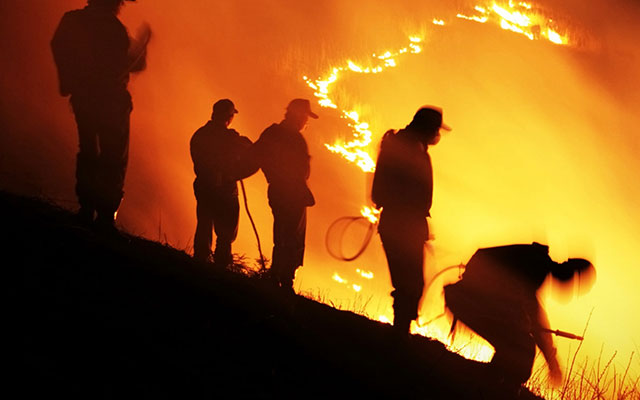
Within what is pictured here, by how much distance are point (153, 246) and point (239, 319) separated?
251cm

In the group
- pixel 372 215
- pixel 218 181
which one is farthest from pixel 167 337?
pixel 218 181

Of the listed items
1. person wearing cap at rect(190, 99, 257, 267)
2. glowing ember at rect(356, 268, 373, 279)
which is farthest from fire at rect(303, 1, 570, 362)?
person wearing cap at rect(190, 99, 257, 267)

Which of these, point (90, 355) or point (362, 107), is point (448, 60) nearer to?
point (362, 107)

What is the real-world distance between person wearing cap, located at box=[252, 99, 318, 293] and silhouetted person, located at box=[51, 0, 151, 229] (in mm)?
1884

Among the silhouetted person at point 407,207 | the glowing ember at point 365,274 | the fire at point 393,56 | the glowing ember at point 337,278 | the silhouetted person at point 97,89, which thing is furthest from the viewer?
the glowing ember at point 365,274

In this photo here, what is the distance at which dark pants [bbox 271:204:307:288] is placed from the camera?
28.6ft

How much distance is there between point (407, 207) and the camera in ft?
23.6

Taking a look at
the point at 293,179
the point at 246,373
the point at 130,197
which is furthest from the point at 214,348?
the point at 130,197

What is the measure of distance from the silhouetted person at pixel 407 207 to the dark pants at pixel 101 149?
7.42 ft

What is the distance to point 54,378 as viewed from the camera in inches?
160

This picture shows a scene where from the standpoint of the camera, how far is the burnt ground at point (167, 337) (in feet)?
14.2

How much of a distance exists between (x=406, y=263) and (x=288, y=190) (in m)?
2.00

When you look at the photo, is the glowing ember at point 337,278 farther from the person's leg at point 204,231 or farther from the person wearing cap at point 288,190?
the person wearing cap at point 288,190

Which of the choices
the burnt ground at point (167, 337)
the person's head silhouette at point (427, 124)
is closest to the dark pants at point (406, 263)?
the burnt ground at point (167, 337)
